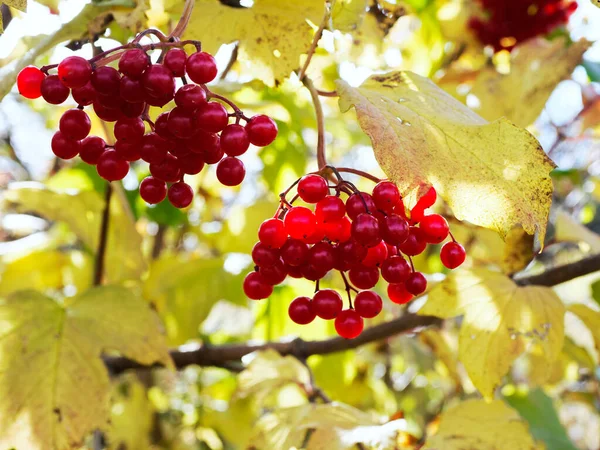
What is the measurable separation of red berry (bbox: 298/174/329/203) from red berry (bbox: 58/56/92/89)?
0.25m

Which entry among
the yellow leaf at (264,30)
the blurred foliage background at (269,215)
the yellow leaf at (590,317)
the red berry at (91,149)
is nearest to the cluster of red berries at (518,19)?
the blurred foliage background at (269,215)

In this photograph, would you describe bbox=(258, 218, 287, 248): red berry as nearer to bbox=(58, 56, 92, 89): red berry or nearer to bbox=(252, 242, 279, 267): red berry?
bbox=(252, 242, 279, 267): red berry

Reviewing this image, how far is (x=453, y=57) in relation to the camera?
6.04 feet

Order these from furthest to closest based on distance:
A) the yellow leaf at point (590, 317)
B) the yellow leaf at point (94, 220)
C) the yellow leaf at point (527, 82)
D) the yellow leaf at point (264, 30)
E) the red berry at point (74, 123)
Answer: the yellow leaf at point (527, 82)
the yellow leaf at point (94, 220)
the yellow leaf at point (590, 317)
the yellow leaf at point (264, 30)
the red berry at point (74, 123)

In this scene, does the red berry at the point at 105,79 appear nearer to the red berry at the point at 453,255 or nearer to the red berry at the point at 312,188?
the red berry at the point at 312,188

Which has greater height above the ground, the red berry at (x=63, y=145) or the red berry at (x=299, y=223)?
the red berry at (x=299, y=223)

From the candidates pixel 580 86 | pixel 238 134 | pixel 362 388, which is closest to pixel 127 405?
pixel 362 388

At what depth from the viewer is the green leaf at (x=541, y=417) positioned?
4.84ft

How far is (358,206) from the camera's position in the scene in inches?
25.6

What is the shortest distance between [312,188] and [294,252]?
8 cm

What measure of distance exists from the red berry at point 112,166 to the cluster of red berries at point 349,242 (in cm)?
19

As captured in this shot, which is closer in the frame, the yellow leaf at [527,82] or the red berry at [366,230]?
the red berry at [366,230]

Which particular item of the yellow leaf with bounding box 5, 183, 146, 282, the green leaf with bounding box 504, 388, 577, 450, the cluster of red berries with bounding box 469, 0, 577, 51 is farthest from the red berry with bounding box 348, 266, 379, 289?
the cluster of red berries with bounding box 469, 0, 577, 51

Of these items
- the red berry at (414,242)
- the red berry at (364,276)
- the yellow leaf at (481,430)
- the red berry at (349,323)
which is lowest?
the yellow leaf at (481,430)
